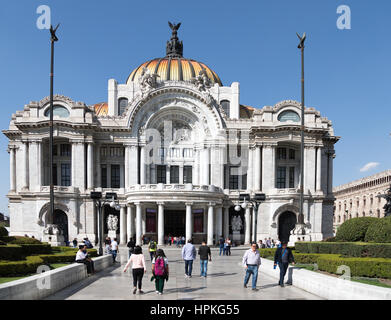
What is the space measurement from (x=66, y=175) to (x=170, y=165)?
14856 millimetres

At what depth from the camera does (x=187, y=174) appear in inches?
2359

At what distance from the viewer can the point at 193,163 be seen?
5944cm

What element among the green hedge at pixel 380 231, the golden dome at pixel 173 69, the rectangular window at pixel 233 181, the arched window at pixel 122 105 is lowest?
the green hedge at pixel 380 231

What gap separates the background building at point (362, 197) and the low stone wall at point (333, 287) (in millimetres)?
63004

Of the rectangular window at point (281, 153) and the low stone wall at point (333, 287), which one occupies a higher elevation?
the rectangular window at point (281, 153)

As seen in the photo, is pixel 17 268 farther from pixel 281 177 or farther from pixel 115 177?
pixel 281 177

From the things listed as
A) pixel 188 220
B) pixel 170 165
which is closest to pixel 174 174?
pixel 170 165

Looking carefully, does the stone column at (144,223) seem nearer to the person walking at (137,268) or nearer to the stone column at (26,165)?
the stone column at (26,165)

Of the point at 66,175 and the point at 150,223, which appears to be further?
the point at 66,175

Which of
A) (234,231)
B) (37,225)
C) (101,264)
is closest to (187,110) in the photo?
(234,231)

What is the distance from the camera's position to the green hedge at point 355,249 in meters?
20.3

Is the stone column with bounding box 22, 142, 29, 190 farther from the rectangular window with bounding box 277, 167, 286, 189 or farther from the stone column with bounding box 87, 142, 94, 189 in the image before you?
the rectangular window with bounding box 277, 167, 286, 189

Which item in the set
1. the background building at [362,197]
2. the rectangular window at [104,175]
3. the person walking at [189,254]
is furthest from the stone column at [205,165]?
the background building at [362,197]

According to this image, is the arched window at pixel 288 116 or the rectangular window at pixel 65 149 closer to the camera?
the arched window at pixel 288 116
